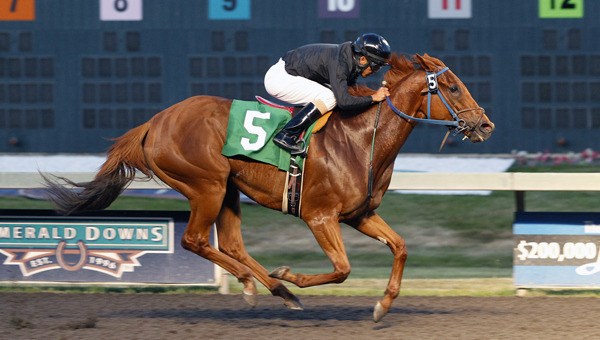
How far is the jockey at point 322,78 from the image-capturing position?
21.7 ft

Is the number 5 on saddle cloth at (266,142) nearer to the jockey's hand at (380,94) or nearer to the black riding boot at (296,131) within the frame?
the black riding boot at (296,131)

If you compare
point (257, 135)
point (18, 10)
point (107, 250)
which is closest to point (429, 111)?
point (257, 135)

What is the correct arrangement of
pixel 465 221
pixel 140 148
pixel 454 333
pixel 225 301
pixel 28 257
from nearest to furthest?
pixel 454 333 → pixel 140 148 → pixel 225 301 → pixel 28 257 → pixel 465 221

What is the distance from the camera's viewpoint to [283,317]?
6.98 m

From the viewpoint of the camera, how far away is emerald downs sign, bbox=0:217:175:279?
26.6ft

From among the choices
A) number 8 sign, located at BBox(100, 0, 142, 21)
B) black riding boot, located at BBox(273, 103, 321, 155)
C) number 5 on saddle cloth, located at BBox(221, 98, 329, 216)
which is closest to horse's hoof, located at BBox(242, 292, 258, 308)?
number 5 on saddle cloth, located at BBox(221, 98, 329, 216)

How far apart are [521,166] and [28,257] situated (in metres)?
5.61

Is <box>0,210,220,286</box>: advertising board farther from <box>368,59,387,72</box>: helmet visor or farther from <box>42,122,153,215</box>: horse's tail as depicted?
<box>368,59,387,72</box>: helmet visor

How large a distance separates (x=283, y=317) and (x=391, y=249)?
0.86 meters

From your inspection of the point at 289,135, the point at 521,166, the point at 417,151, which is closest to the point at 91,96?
the point at 417,151

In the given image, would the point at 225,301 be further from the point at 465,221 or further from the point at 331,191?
the point at 465,221

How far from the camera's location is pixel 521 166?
11695 millimetres

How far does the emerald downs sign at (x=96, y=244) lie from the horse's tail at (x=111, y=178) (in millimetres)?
886

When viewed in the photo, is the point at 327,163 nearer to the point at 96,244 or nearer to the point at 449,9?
the point at 96,244
